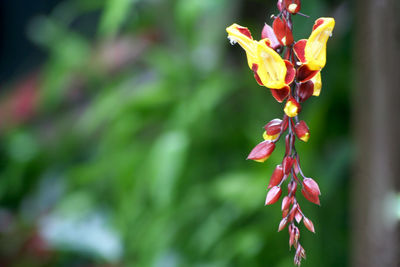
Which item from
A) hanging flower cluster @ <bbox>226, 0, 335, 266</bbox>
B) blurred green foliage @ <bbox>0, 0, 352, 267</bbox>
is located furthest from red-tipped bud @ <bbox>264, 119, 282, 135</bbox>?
blurred green foliage @ <bbox>0, 0, 352, 267</bbox>

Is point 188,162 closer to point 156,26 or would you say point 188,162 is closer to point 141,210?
point 141,210

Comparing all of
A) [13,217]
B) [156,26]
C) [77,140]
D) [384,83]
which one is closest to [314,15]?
[384,83]

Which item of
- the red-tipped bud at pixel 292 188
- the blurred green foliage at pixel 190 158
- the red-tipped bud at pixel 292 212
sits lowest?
the blurred green foliage at pixel 190 158

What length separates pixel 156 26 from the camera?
4.40 ft

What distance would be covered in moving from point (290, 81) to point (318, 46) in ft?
0.09

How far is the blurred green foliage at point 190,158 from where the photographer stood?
0.91 m

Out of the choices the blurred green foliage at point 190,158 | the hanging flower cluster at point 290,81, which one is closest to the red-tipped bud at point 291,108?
the hanging flower cluster at point 290,81

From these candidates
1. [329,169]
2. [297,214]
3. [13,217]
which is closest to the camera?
[297,214]

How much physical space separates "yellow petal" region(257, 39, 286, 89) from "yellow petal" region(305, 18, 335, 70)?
17 millimetres

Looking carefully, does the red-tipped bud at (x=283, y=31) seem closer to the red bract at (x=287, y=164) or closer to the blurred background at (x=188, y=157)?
the red bract at (x=287, y=164)

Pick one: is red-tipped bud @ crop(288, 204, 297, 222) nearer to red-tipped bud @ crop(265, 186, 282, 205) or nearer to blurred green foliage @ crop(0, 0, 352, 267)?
red-tipped bud @ crop(265, 186, 282, 205)

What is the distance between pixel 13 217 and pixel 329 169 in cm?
101

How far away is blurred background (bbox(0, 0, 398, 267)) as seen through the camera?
0.90 metres

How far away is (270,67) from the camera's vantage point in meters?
0.27
